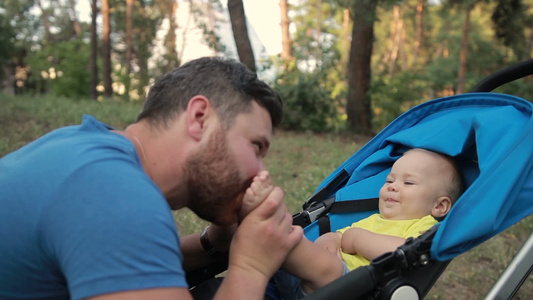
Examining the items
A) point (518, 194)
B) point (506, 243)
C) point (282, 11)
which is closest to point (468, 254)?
point (506, 243)

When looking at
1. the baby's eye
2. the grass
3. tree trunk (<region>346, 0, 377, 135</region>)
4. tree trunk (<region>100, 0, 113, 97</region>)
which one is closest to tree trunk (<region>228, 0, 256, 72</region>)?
the grass

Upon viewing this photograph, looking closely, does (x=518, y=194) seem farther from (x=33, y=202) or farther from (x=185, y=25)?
(x=185, y=25)

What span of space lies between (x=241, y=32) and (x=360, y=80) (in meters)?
3.50

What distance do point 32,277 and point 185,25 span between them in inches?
1419

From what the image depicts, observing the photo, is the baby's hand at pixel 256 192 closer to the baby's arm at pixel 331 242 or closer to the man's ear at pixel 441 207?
the baby's arm at pixel 331 242

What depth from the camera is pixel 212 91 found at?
1.64 m

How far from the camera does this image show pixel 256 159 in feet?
5.42

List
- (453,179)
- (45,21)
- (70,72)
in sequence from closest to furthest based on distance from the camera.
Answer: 1. (453,179)
2. (70,72)
3. (45,21)

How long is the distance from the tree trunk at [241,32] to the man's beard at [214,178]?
8.32m

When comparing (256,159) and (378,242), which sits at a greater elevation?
(256,159)

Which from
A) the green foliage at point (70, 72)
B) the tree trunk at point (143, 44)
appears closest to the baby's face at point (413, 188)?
the green foliage at point (70, 72)

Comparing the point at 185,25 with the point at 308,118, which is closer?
the point at 308,118

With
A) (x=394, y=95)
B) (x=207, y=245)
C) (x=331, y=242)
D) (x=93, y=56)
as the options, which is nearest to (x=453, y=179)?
(x=331, y=242)

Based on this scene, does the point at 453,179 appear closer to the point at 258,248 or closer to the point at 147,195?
the point at 258,248
